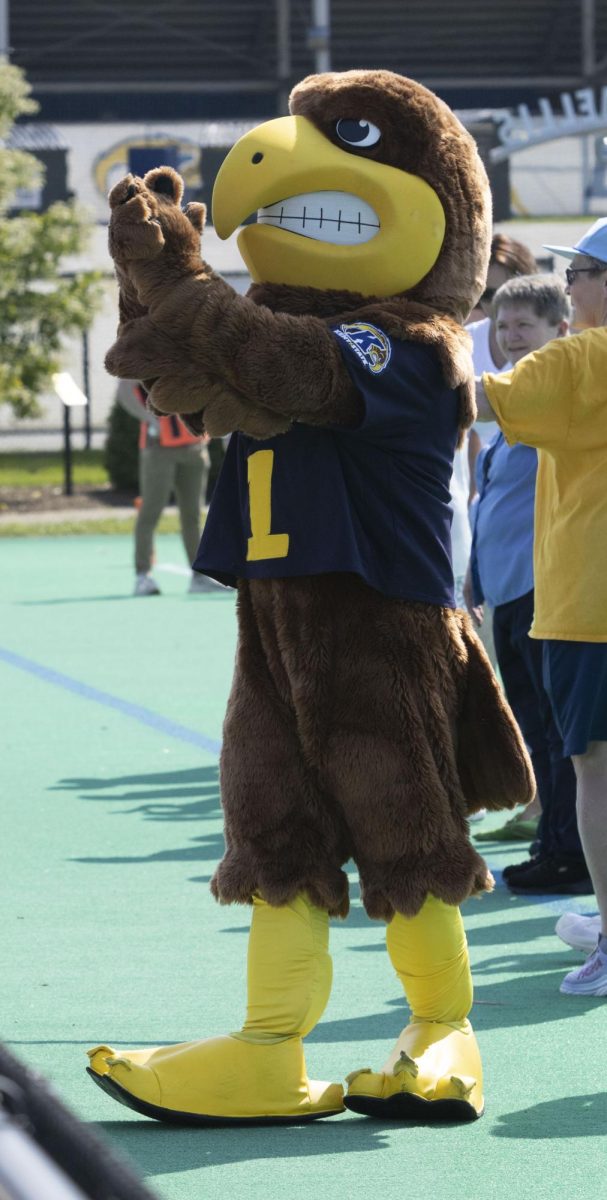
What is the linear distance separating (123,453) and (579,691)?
1859 centimetres

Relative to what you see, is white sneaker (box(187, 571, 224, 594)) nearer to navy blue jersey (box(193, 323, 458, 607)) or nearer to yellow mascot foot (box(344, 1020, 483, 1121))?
navy blue jersey (box(193, 323, 458, 607))

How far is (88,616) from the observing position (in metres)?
12.6

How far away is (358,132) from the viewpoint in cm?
393

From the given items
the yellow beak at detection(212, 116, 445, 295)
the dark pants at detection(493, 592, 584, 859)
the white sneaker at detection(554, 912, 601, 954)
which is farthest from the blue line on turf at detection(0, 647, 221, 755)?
the yellow beak at detection(212, 116, 445, 295)

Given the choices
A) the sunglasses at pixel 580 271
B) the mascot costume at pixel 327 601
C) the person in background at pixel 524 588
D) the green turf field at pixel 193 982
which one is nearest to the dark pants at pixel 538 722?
the person in background at pixel 524 588

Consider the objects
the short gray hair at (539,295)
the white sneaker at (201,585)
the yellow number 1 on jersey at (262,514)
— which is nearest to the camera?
the yellow number 1 on jersey at (262,514)

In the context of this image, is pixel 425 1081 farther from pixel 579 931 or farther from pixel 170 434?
pixel 170 434

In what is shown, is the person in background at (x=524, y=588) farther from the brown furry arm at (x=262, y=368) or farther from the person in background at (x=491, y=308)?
the brown furry arm at (x=262, y=368)

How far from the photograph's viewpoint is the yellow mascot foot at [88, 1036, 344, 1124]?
366 cm

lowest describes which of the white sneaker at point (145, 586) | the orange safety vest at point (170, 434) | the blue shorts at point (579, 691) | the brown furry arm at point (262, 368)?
the white sneaker at point (145, 586)

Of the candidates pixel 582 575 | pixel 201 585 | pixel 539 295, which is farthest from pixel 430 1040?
pixel 201 585

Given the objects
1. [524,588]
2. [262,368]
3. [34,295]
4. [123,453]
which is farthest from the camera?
[34,295]

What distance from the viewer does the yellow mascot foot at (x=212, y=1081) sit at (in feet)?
12.0

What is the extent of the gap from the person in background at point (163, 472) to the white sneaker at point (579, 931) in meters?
8.05
